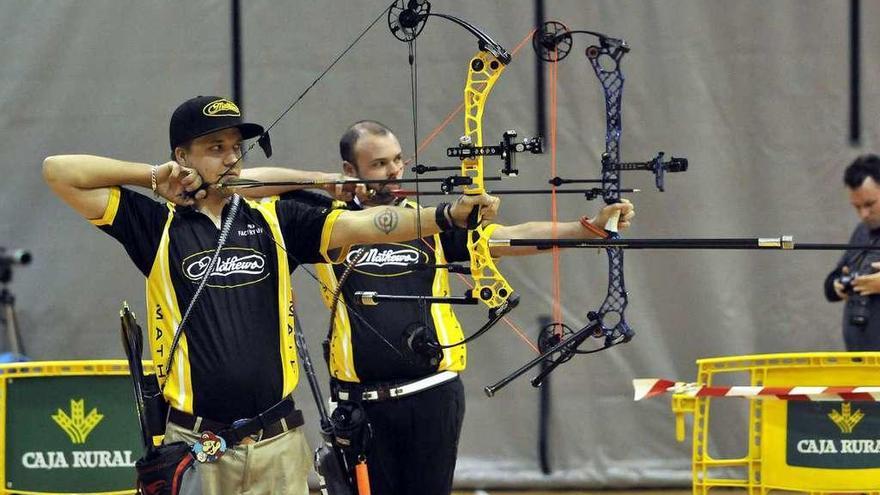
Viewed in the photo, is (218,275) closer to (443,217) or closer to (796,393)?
(443,217)

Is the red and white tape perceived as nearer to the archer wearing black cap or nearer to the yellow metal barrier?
the yellow metal barrier

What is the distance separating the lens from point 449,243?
3.76 metres

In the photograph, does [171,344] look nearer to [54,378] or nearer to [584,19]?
[54,378]

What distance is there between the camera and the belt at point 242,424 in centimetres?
295

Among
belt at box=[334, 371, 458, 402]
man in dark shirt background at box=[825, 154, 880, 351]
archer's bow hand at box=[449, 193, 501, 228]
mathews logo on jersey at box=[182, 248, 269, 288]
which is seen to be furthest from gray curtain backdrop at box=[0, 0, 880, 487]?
archer's bow hand at box=[449, 193, 501, 228]

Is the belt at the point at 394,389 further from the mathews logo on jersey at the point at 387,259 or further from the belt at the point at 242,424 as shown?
the belt at the point at 242,424

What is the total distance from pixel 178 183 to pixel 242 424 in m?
0.61

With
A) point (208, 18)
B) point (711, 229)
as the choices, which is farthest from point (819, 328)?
point (208, 18)

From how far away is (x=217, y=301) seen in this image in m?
2.99

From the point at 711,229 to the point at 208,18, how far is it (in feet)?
8.43

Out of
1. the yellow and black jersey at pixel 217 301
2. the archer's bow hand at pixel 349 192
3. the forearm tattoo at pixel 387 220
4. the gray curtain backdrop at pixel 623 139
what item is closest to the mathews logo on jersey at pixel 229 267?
the yellow and black jersey at pixel 217 301

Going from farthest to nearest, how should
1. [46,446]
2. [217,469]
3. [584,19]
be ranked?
[584,19], [46,446], [217,469]

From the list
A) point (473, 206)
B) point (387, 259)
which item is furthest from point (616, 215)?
point (387, 259)

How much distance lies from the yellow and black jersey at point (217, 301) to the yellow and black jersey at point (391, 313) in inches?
24.3
